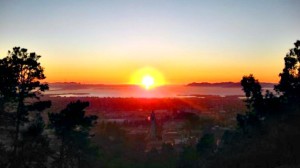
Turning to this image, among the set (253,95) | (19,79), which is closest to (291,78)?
(253,95)

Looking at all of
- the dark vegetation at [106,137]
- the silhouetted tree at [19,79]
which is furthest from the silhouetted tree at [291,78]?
the silhouetted tree at [19,79]

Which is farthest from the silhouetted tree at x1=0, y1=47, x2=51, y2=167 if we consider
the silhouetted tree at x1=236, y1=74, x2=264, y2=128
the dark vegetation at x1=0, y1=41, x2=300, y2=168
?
the silhouetted tree at x1=236, y1=74, x2=264, y2=128

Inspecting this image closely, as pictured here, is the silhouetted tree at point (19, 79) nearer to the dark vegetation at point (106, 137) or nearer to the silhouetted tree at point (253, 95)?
the dark vegetation at point (106, 137)

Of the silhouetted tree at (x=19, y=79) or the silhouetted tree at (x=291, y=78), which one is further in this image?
the silhouetted tree at (x=291, y=78)

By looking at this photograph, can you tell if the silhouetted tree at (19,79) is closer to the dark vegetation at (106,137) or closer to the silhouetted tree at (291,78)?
the dark vegetation at (106,137)

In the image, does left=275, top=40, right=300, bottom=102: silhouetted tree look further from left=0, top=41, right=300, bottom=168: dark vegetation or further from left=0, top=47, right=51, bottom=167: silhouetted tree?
left=0, top=47, right=51, bottom=167: silhouetted tree

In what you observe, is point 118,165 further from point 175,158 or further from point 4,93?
point 4,93

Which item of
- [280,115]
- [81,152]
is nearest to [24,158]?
[81,152]

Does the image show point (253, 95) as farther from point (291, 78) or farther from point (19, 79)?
point (19, 79)
